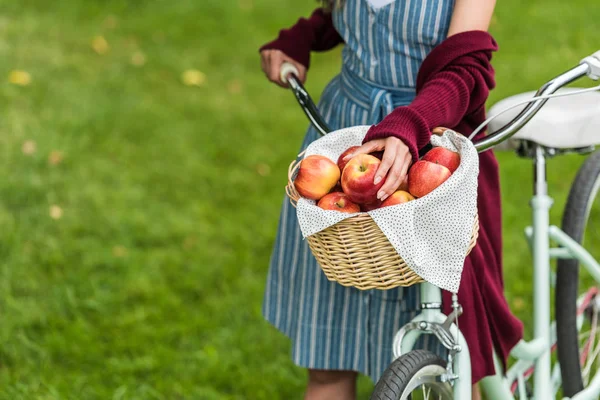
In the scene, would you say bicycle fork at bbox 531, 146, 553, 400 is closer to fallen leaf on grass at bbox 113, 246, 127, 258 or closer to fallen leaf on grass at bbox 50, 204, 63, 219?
fallen leaf on grass at bbox 113, 246, 127, 258

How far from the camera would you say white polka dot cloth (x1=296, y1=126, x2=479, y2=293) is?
1541 millimetres

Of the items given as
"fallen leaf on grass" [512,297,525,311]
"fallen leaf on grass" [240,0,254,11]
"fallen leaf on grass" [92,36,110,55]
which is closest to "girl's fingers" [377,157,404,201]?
"fallen leaf on grass" [512,297,525,311]

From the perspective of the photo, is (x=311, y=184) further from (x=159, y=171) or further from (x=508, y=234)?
(x=159, y=171)

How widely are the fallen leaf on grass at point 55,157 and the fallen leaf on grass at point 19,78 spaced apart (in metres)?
1.06

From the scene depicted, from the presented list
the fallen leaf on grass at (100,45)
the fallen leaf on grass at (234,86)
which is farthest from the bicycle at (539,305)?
the fallen leaf on grass at (100,45)

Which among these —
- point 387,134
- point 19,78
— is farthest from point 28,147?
point 387,134

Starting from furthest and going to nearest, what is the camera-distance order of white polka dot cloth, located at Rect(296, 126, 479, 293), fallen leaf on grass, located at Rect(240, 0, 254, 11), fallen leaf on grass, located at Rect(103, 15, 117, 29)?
1. fallen leaf on grass, located at Rect(240, 0, 254, 11)
2. fallen leaf on grass, located at Rect(103, 15, 117, 29)
3. white polka dot cloth, located at Rect(296, 126, 479, 293)

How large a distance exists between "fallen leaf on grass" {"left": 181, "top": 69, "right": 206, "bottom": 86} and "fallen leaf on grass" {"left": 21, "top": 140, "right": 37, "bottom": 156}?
1426 millimetres

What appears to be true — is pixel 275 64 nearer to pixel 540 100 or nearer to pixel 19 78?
pixel 540 100

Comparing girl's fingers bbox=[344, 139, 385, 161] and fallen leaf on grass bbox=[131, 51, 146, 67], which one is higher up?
fallen leaf on grass bbox=[131, 51, 146, 67]

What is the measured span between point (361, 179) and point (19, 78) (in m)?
4.56

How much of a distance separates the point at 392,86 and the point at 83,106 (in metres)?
3.60

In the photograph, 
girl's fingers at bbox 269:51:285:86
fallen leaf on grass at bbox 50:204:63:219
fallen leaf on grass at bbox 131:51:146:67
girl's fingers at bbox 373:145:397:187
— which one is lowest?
fallen leaf on grass at bbox 50:204:63:219

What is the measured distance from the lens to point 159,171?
4719 mm
